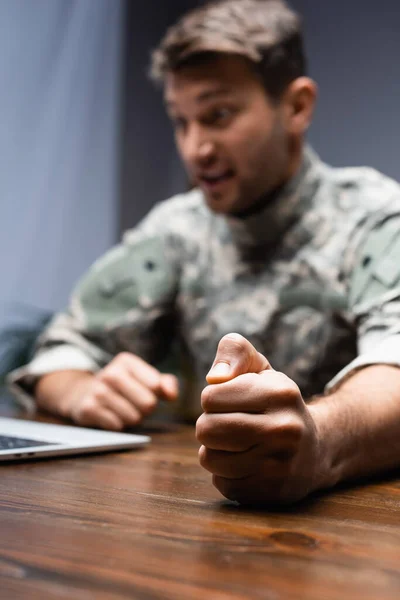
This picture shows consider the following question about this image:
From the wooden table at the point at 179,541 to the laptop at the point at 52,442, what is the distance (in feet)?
0.12

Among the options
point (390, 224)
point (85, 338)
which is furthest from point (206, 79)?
point (85, 338)

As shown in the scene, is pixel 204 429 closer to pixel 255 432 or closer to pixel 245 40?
pixel 255 432

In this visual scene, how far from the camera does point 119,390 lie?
3.27ft

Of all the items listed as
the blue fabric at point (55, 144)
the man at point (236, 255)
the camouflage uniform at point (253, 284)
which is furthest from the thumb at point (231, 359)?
the blue fabric at point (55, 144)

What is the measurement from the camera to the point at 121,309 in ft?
4.54

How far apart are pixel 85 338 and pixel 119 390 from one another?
1.31 feet

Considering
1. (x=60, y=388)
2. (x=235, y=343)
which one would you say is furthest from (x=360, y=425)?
(x=60, y=388)

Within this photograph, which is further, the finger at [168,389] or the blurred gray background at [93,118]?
the blurred gray background at [93,118]

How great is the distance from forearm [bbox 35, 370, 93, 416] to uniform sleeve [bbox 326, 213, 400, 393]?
425mm

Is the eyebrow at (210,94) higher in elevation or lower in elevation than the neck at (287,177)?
higher

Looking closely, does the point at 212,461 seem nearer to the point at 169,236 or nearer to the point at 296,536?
the point at 296,536

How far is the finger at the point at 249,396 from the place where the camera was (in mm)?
Result: 530

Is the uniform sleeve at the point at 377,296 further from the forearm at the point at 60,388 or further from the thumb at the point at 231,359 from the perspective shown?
the forearm at the point at 60,388

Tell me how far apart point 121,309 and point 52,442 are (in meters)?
0.64
